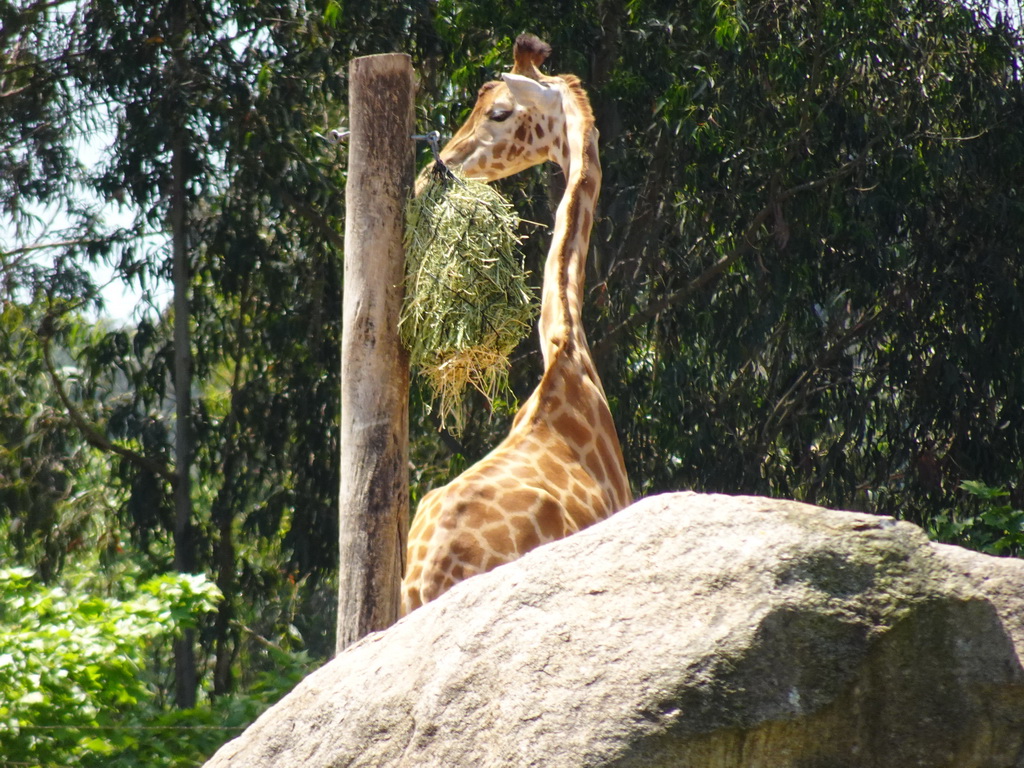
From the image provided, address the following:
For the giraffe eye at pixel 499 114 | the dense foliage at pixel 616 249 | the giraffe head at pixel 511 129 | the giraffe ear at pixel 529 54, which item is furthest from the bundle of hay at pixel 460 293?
the dense foliage at pixel 616 249

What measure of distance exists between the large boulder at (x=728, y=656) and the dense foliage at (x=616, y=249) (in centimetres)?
508

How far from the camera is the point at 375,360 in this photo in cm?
455

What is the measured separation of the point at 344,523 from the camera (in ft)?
14.8

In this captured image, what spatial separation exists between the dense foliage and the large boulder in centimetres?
508

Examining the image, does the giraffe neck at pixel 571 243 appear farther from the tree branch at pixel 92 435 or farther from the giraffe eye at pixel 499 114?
the tree branch at pixel 92 435

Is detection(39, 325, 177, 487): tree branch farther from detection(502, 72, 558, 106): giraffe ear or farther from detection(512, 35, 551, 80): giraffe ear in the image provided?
detection(502, 72, 558, 106): giraffe ear

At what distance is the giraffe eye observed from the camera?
17.4 ft

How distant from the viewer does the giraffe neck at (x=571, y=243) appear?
4.65 metres

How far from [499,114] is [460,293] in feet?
3.75

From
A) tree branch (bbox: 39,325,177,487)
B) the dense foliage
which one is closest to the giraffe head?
the dense foliage

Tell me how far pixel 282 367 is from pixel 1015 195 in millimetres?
5477

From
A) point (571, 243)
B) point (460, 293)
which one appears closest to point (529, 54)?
point (571, 243)

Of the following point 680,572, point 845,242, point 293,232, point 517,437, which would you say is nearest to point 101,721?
point 517,437

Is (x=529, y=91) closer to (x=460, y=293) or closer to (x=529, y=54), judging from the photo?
(x=529, y=54)
